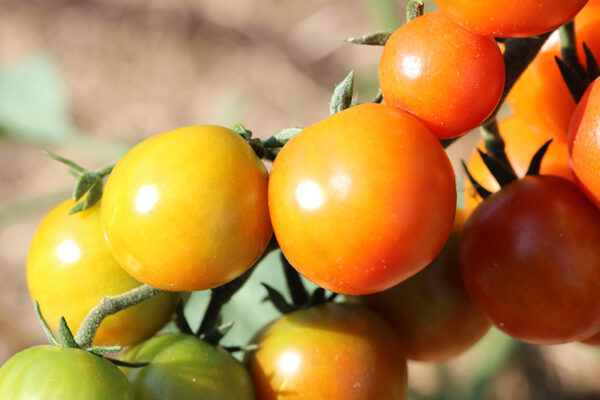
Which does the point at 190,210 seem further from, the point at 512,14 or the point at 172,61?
the point at 172,61

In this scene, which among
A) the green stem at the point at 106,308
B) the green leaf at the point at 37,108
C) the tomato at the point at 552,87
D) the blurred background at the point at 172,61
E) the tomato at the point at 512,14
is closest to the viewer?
the tomato at the point at 512,14

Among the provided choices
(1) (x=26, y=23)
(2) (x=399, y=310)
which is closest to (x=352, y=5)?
(1) (x=26, y=23)

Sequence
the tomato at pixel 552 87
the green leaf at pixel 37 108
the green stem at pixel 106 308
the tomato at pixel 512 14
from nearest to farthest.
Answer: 1. the tomato at pixel 512 14
2. the green stem at pixel 106 308
3. the tomato at pixel 552 87
4. the green leaf at pixel 37 108

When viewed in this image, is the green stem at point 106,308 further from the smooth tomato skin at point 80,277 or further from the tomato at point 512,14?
the tomato at point 512,14

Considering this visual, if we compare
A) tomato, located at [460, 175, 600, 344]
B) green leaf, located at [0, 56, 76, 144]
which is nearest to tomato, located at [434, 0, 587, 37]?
tomato, located at [460, 175, 600, 344]

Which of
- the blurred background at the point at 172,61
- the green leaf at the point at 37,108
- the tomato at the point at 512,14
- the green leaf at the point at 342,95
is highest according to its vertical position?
the tomato at the point at 512,14

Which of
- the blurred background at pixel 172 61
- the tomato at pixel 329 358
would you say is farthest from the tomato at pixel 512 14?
the blurred background at pixel 172 61

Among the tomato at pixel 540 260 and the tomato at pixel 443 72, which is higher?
the tomato at pixel 443 72
